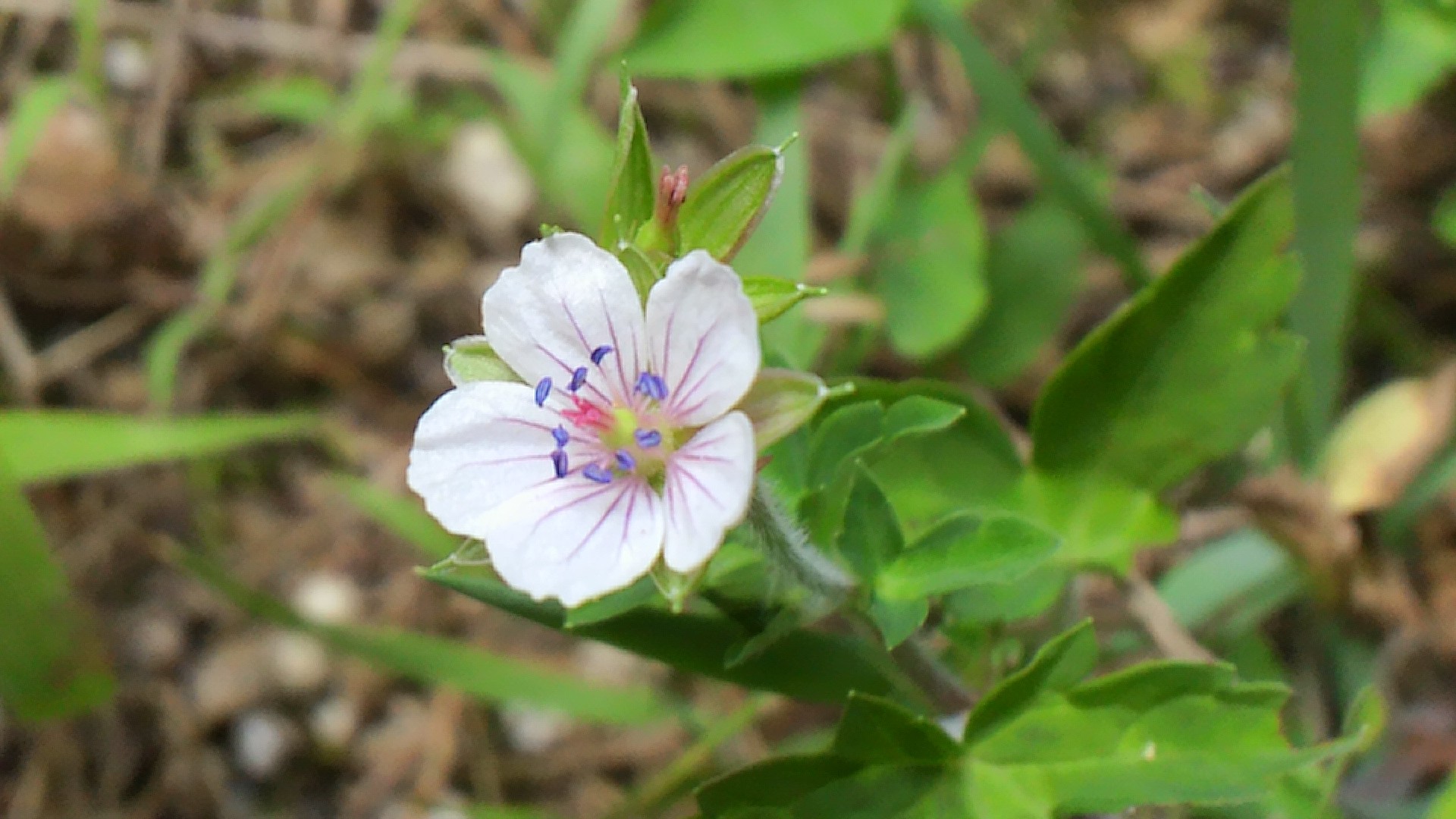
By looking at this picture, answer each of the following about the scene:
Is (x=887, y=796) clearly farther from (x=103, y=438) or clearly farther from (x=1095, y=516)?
(x=103, y=438)

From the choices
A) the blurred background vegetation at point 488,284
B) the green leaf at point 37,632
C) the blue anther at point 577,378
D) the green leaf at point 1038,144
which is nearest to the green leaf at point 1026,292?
the blurred background vegetation at point 488,284

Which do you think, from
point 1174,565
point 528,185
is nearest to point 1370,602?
point 1174,565

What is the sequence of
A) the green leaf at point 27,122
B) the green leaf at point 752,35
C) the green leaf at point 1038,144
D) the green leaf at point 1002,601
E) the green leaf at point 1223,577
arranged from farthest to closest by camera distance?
the green leaf at point 27,122
the green leaf at point 752,35
the green leaf at point 1038,144
the green leaf at point 1223,577
the green leaf at point 1002,601

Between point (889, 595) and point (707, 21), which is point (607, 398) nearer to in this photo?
point (889, 595)

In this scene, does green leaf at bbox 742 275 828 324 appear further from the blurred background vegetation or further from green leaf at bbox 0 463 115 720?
green leaf at bbox 0 463 115 720

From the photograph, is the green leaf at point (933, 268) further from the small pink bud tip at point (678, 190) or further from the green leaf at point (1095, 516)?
the small pink bud tip at point (678, 190)

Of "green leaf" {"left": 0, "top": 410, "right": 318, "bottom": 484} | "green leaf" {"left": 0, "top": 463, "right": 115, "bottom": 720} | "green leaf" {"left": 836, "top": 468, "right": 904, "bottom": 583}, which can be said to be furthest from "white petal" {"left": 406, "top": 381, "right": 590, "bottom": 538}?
"green leaf" {"left": 0, "top": 410, "right": 318, "bottom": 484}
